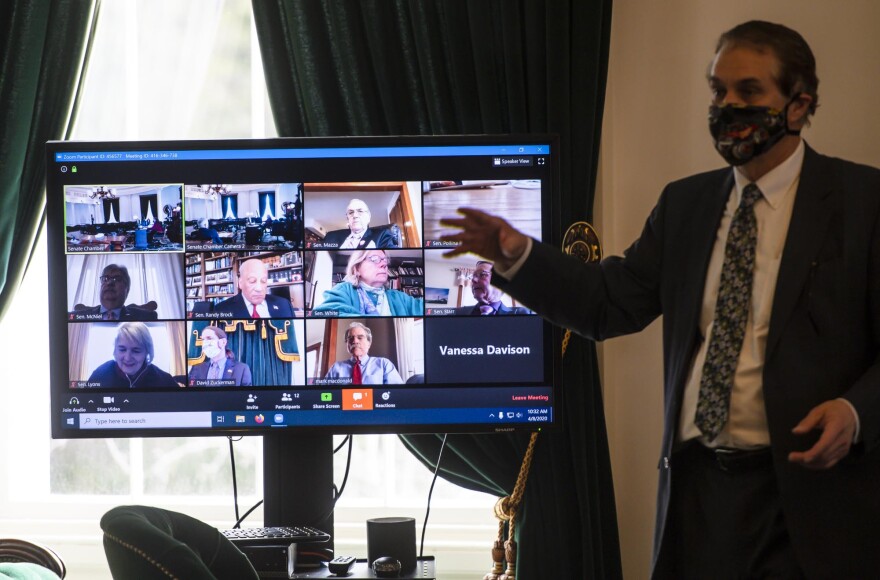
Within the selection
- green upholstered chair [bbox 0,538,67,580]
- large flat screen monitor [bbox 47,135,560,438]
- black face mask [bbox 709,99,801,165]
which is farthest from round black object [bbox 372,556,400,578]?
black face mask [bbox 709,99,801,165]

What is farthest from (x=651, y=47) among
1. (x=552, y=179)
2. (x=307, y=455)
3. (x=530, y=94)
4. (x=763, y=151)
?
(x=307, y=455)

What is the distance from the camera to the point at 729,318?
1712 mm

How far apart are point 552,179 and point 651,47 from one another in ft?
2.16

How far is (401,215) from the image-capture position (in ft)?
8.06

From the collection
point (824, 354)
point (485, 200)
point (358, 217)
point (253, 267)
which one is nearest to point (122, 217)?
point (253, 267)

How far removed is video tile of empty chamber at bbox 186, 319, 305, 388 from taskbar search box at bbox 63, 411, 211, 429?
0.32ft

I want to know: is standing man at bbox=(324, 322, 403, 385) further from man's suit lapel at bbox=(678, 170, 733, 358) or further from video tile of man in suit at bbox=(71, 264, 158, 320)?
man's suit lapel at bbox=(678, 170, 733, 358)

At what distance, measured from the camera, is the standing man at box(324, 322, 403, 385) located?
2.45m

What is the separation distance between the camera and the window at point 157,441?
3029 millimetres

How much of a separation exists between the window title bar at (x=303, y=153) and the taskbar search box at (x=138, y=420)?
2.22 feet

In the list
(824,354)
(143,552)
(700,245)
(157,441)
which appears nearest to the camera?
(143,552)

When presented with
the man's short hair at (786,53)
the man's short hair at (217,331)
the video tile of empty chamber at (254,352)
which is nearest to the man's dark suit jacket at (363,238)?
the video tile of empty chamber at (254,352)

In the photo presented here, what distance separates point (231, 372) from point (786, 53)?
1541mm

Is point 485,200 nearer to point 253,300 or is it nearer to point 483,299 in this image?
point 483,299
